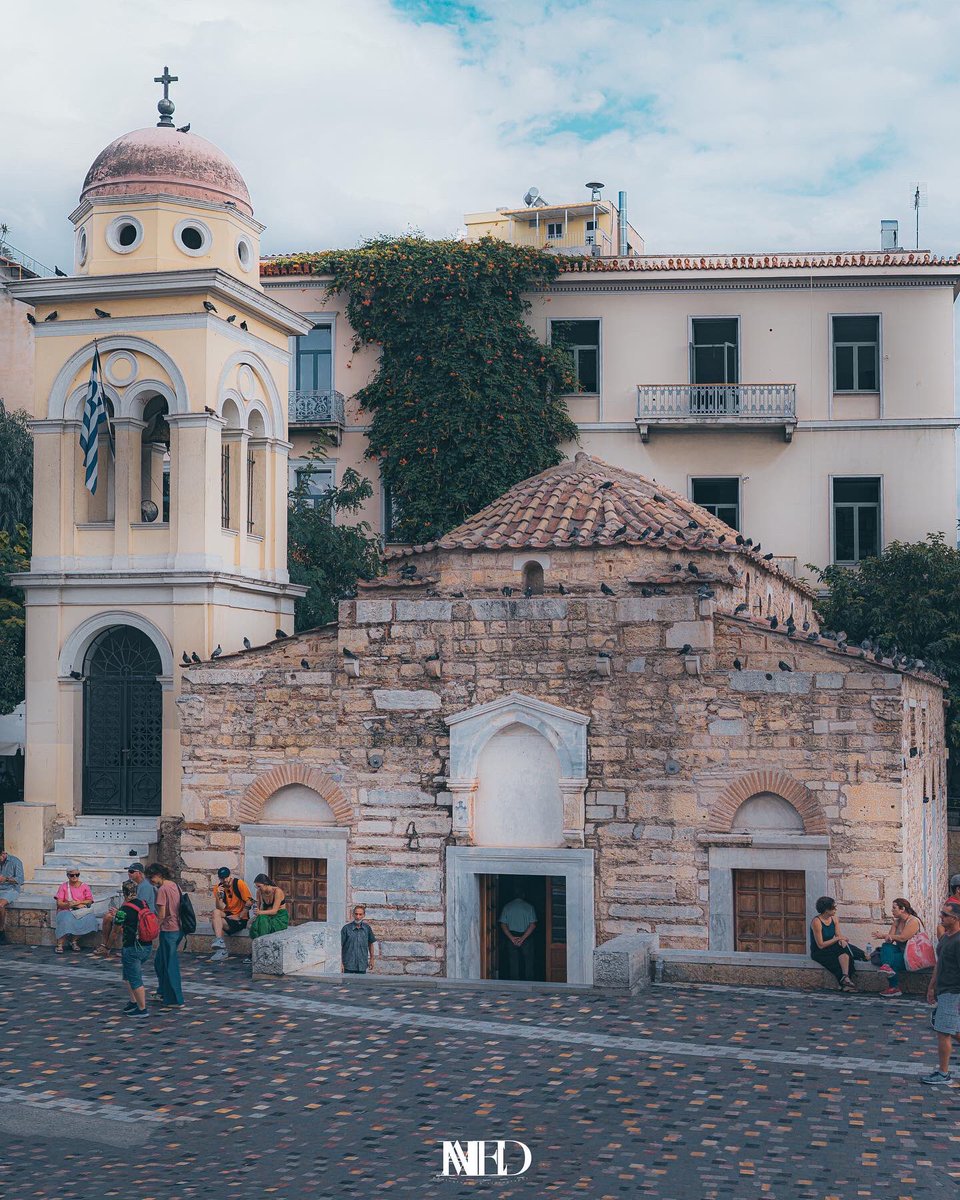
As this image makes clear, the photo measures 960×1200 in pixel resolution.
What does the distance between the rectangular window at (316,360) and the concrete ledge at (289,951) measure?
605 inches

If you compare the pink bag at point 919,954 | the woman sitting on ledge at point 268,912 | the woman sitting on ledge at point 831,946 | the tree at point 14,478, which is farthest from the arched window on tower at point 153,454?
the tree at point 14,478

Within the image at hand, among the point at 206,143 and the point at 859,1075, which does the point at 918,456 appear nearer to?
the point at 206,143

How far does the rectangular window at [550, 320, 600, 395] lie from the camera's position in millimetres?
28328

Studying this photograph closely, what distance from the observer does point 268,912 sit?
1614cm

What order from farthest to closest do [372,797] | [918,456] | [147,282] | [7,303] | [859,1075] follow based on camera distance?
[7,303] < [918,456] < [147,282] < [372,797] < [859,1075]

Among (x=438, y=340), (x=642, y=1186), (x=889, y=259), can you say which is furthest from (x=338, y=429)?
(x=642, y=1186)

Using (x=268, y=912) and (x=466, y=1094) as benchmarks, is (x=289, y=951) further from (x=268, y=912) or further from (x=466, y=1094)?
(x=466, y=1094)

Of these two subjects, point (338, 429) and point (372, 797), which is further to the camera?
point (338, 429)

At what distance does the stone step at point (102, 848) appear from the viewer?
18.2 meters

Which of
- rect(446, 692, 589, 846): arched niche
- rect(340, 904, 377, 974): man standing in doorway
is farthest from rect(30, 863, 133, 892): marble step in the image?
rect(446, 692, 589, 846): arched niche

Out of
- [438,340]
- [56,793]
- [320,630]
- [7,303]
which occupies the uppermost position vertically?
[7,303]

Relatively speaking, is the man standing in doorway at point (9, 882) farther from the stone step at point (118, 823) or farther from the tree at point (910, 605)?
the tree at point (910, 605)

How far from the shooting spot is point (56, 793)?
18.8 m

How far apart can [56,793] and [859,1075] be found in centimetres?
1135
